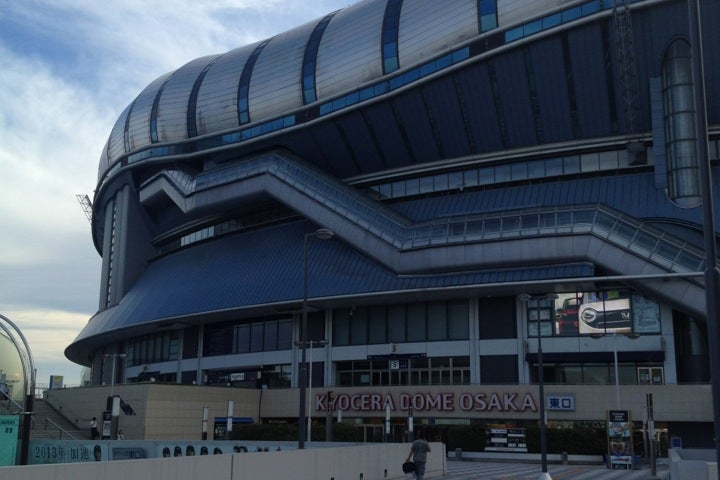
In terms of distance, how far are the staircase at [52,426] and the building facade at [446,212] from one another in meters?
12.1

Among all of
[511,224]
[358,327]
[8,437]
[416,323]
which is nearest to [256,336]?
[358,327]

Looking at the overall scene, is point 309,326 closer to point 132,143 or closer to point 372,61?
point 372,61

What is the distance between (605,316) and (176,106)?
43.7m

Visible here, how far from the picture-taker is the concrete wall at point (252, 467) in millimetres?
14954

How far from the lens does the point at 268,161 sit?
64.8 m

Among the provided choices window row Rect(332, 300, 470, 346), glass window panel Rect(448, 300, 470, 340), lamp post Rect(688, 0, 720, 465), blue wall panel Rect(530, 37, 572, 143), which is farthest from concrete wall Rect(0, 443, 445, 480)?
blue wall panel Rect(530, 37, 572, 143)

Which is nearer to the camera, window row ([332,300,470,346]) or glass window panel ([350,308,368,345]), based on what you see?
window row ([332,300,470,346])

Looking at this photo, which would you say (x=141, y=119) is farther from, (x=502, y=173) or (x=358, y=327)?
(x=502, y=173)

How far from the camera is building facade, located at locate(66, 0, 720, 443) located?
50062 mm

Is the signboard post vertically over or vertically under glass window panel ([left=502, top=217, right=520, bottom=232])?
under

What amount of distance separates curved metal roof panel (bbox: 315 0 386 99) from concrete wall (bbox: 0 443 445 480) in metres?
35.6

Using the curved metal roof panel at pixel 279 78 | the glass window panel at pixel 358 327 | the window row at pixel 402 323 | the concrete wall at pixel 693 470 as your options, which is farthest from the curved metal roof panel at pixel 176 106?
the concrete wall at pixel 693 470

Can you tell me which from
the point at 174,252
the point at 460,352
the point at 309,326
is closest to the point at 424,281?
the point at 460,352

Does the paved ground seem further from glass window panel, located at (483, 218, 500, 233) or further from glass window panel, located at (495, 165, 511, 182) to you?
glass window panel, located at (495, 165, 511, 182)
